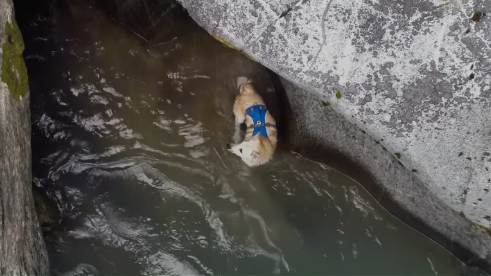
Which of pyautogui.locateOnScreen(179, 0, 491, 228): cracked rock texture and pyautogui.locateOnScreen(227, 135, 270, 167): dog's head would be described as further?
pyautogui.locateOnScreen(227, 135, 270, 167): dog's head

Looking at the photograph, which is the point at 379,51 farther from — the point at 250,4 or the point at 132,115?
the point at 132,115

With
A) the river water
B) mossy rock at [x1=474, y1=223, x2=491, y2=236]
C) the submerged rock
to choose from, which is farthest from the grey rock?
the submerged rock

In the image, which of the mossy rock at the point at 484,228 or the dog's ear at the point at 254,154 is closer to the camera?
the mossy rock at the point at 484,228

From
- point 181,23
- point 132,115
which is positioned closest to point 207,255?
point 132,115

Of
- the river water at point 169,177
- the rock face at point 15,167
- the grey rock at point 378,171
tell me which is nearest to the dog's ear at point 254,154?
the river water at point 169,177

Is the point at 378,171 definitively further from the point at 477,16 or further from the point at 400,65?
the point at 477,16

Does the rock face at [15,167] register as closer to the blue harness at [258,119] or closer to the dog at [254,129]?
the dog at [254,129]

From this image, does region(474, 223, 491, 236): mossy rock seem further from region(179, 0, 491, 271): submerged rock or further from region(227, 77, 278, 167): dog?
region(227, 77, 278, 167): dog
